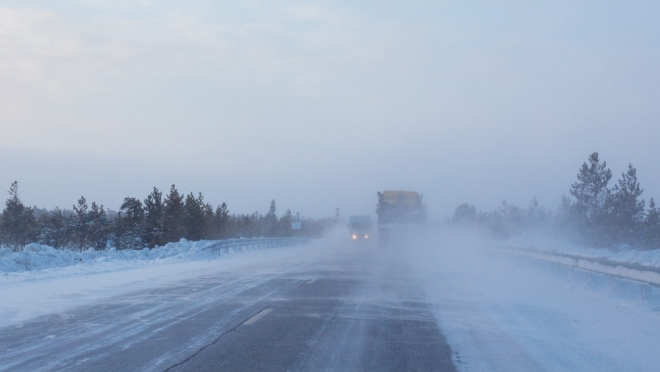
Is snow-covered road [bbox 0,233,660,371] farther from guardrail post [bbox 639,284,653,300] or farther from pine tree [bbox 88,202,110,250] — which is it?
pine tree [bbox 88,202,110,250]

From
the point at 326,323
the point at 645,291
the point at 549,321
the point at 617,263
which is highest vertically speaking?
the point at 617,263

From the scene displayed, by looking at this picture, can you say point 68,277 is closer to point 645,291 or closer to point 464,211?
point 645,291

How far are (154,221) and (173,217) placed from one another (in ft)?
6.94

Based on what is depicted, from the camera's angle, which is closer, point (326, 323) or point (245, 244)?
point (326, 323)

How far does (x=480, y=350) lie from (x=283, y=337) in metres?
2.96

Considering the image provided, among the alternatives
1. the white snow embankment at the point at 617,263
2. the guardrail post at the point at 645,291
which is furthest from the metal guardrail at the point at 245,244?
the guardrail post at the point at 645,291

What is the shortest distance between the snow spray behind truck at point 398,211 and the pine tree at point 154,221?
22.4 meters

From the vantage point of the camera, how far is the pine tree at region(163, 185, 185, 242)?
58969mm

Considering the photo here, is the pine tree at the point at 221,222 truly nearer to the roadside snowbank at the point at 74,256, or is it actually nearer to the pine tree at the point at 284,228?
the pine tree at the point at 284,228

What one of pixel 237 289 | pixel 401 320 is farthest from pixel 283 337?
pixel 237 289

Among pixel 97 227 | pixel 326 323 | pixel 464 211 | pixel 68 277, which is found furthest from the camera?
pixel 464 211

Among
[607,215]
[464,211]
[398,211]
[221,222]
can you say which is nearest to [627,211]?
[607,215]

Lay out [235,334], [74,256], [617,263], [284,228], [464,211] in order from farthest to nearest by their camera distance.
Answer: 1. [464,211]
2. [284,228]
3. [74,256]
4. [617,263]
5. [235,334]

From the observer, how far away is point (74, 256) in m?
26.6
